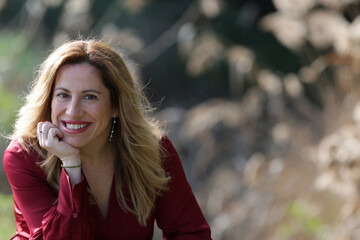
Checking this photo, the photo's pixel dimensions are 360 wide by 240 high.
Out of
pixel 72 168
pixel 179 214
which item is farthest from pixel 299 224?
pixel 72 168

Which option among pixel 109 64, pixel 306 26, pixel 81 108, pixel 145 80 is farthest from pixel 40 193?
pixel 145 80

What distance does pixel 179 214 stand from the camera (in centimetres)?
234

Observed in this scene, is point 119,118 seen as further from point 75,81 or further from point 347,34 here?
point 347,34

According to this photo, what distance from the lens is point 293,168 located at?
425cm

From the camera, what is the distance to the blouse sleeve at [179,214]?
2342 millimetres

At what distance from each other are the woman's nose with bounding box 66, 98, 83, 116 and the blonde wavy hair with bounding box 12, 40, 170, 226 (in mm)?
117

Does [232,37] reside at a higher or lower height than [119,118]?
higher

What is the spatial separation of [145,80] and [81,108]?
398 centimetres

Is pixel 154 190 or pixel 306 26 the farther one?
pixel 306 26

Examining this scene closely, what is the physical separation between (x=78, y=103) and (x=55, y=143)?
0.17 m

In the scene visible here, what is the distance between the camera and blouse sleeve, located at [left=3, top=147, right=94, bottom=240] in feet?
6.83

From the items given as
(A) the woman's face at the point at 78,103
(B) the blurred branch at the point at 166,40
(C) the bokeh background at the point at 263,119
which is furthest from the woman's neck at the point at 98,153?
(B) the blurred branch at the point at 166,40

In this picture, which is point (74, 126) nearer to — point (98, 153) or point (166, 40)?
point (98, 153)

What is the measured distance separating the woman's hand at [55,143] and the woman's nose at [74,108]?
85 mm
